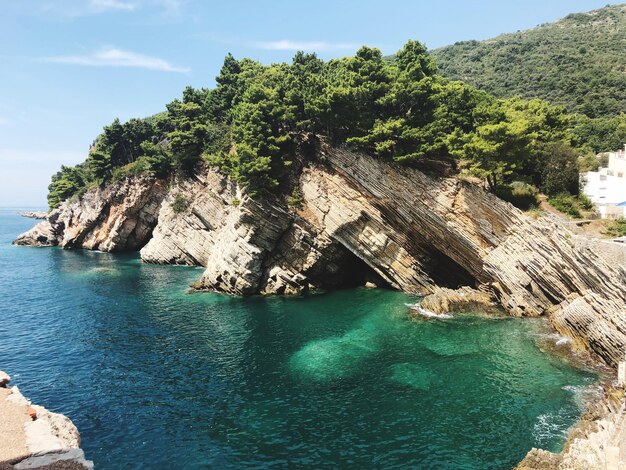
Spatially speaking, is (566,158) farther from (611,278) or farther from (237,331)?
(237,331)

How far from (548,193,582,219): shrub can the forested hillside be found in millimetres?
34500

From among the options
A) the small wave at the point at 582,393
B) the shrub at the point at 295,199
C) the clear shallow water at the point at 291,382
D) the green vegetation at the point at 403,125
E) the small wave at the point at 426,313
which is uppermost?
the green vegetation at the point at 403,125

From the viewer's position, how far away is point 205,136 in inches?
2522

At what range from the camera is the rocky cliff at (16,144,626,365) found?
29.6 metres

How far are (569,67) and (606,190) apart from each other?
8814cm

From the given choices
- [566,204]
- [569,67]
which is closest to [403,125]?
[566,204]

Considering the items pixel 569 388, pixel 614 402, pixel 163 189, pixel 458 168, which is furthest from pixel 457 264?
pixel 163 189

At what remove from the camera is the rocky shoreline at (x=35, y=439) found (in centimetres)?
1503

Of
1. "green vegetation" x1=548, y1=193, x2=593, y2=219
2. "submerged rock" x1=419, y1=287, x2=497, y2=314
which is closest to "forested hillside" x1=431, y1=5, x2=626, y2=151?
"green vegetation" x1=548, y1=193, x2=593, y2=219

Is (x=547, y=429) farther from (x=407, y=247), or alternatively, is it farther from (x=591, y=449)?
(x=407, y=247)

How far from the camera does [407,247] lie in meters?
44.1

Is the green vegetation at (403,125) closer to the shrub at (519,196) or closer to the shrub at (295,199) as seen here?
the shrub at (295,199)

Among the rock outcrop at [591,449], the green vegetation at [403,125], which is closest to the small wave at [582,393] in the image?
the rock outcrop at [591,449]

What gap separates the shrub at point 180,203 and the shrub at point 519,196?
46.9m
